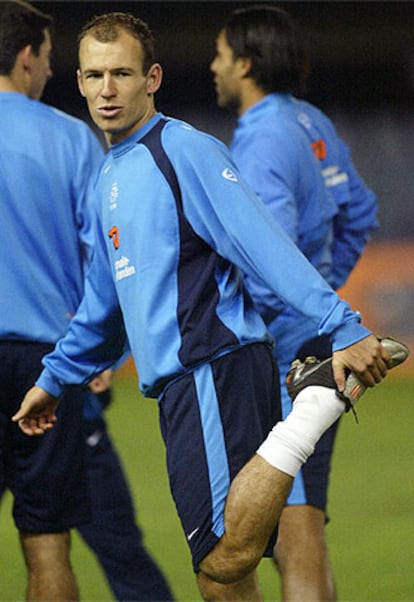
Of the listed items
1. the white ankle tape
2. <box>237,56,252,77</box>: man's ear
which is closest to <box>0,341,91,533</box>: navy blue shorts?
the white ankle tape

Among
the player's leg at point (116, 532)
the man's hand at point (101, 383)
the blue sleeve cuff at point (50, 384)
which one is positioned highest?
the blue sleeve cuff at point (50, 384)

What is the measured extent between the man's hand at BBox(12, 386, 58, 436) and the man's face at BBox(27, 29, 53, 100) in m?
1.35

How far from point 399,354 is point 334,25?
16.4 m

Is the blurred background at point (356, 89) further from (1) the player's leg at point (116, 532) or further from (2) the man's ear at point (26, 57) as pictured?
(1) the player's leg at point (116, 532)

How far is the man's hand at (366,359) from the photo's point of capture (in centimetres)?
385

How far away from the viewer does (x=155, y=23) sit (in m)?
19.3

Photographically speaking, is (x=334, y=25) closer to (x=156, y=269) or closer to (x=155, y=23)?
(x=155, y=23)

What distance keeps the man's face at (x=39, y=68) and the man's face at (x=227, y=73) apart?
2.65 ft

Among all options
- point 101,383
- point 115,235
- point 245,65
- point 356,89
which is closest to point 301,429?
point 115,235

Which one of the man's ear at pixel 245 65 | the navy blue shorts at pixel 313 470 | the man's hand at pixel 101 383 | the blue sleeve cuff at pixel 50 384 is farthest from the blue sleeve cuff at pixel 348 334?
the man's ear at pixel 245 65

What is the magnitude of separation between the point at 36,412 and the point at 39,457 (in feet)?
1.34

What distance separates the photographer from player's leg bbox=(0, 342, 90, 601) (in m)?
5.03

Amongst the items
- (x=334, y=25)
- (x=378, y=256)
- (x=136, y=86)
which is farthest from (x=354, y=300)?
(x=136, y=86)

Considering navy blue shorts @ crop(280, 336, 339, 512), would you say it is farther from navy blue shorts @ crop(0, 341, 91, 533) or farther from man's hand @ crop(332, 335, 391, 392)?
man's hand @ crop(332, 335, 391, 392)
